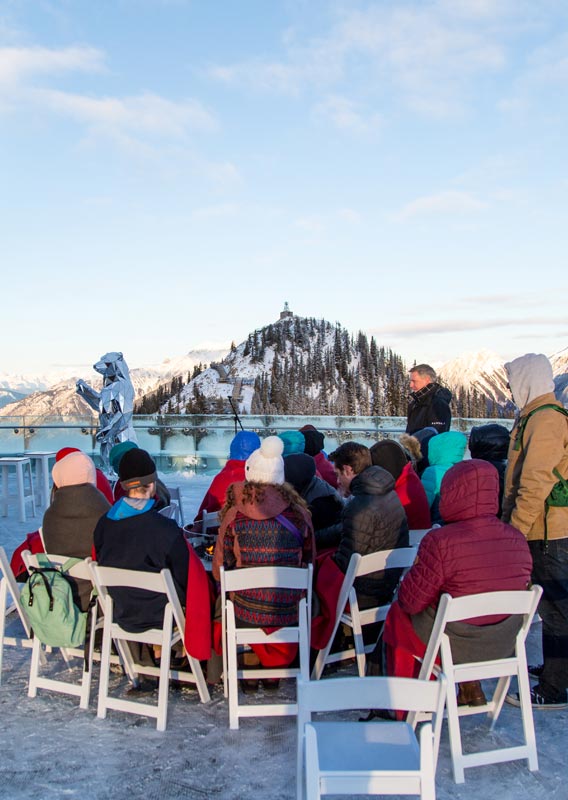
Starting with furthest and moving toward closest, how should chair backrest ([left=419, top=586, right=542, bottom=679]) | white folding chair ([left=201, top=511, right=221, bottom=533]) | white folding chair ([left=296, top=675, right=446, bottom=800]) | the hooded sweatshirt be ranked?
1. white folding chair ([left=201, top=511, right=221, bottom=533])
2. the hooded sweatshirt
3. chair backrest ([left=419, top=586, right=542, bottom=679])
4. white folding chair ([left=296, top=675, right=446, bottom=800])

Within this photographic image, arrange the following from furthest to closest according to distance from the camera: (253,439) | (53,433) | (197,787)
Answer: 1. (53,433)
2. (253,439)
3. (197,787)

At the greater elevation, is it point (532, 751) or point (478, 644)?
point (478, 644)

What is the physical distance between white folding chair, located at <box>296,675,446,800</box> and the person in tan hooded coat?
5.01 ft

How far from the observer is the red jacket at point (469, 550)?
8.74 ft

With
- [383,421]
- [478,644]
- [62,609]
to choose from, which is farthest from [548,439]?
[383,421]

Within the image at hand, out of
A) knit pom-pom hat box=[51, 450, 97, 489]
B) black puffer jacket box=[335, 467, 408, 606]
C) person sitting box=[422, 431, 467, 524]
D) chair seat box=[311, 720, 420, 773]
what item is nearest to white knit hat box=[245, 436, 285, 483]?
black puffer jacket box=[335, 467, 408, 606]

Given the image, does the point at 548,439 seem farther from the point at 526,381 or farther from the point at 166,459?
the point at 166,459

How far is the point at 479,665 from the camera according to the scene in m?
2.63

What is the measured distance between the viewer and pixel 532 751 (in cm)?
265

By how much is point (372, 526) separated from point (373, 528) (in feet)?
0.04

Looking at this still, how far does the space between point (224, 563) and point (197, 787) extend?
986 millimetres

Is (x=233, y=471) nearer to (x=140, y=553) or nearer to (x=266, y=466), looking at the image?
(x=266, y=466)

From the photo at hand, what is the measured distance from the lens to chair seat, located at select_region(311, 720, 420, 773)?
1838mm

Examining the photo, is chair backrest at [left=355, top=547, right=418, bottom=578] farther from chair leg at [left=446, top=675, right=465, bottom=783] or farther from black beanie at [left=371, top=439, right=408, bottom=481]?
black beanie at [left=371, top=439, right=408, bottom=481]
